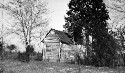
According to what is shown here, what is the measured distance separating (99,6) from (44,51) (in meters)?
12.8

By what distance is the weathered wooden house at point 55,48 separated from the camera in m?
30.3

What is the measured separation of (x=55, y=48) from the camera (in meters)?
30.7

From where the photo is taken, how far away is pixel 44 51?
31.2 meters

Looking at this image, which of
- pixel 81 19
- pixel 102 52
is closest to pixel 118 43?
pixel 102 52

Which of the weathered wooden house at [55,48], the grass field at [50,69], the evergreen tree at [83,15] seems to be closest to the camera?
the grass field at [50,69]

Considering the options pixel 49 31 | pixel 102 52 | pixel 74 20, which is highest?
pixel 74 20

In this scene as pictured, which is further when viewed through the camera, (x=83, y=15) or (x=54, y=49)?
(x=83, y=15)

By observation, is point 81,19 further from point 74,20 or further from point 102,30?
point 102,30

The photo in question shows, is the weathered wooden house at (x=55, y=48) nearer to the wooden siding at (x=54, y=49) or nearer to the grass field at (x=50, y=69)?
the wooden siding at (x=54, y=49)

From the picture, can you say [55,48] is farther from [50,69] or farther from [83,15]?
[50,69]

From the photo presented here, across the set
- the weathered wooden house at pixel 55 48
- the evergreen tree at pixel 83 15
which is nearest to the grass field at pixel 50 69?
the evergreen tree at pixel 83 15

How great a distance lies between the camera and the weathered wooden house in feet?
99.5

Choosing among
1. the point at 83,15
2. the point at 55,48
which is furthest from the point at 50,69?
the point at 83,15

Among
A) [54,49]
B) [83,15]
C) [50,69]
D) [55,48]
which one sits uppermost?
[83,15]
